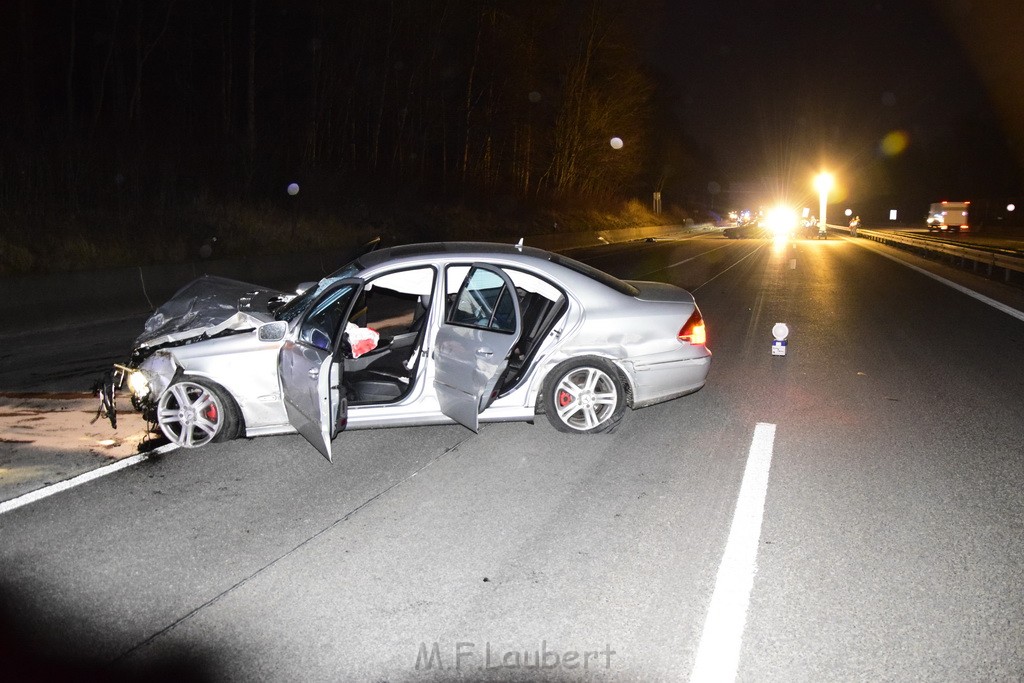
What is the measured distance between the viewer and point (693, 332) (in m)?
7.15

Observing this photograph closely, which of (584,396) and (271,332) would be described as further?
(584,396)

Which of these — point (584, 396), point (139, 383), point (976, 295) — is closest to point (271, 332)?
point (139, 383)

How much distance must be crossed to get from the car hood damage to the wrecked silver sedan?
2 cm

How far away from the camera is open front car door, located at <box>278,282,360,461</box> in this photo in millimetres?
5414

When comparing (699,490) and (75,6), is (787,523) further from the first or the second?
(75,6)

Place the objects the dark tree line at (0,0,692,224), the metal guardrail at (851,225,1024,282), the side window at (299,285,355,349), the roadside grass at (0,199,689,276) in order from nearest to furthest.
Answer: the side window at (299,285,355,349) < the roadside grass at (0,199,689,276) < the metal guardrail at (851,225,1024,282) < the dark tree line at (0,0,692,224)

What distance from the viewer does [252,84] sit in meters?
26.8

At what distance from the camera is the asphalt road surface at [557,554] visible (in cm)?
356

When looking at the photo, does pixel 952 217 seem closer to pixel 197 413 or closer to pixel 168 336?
pixel 168 336

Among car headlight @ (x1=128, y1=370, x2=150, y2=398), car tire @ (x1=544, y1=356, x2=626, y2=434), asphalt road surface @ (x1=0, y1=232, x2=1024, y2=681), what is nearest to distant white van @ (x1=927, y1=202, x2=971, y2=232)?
asphalt road surface @ (x1=0, y1=232, x2=1024, y2=681)

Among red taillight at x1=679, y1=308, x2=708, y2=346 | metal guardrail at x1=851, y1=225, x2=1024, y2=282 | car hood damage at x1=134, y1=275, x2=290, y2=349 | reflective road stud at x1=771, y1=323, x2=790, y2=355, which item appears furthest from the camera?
metal guardrail at x1=851, y1=225, x2=1024, y2=282

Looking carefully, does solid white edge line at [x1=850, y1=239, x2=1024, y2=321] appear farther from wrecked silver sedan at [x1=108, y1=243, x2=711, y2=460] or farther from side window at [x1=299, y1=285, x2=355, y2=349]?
side window at [x1=299, y1=285, x2=355, y2=349]

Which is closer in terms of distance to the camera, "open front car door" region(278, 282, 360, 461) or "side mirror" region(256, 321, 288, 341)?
"open front car door" region(278, 282, 360, 461)

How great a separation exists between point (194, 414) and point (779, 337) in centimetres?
657
